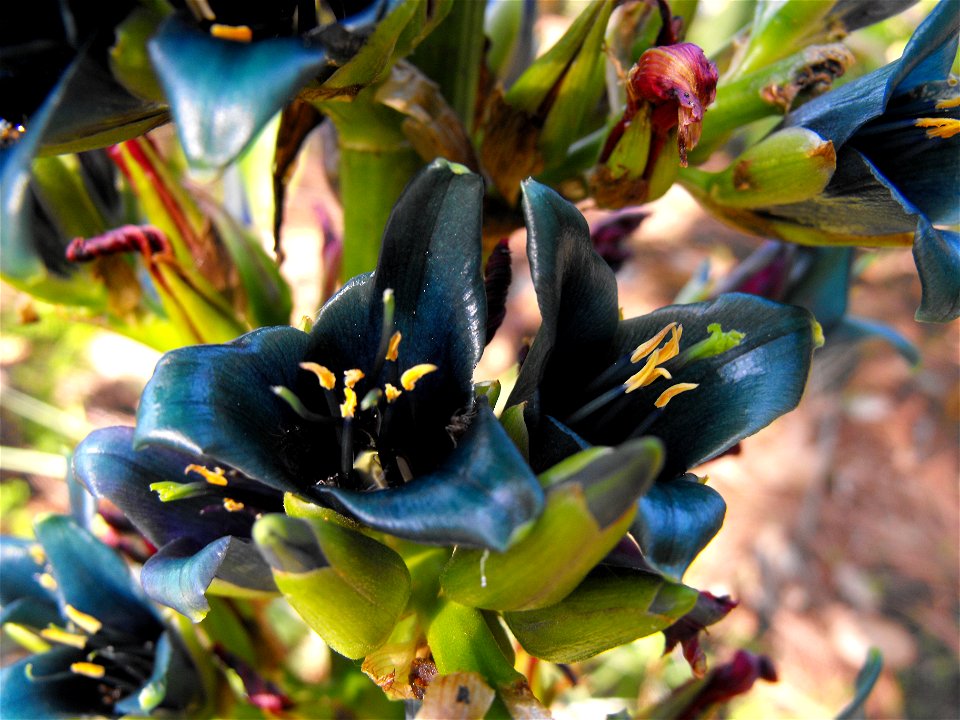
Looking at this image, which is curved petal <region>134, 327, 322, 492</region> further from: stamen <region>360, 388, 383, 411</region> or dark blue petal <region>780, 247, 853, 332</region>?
dark blue petal <region>780, 247, 853, 332</region>

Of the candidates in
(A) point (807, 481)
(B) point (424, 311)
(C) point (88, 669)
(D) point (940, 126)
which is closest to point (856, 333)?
(D) point (940, 126)

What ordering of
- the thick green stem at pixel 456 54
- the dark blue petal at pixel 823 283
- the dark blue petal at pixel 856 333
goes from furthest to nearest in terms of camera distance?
the dark blue petal at pixel 856 333 < the dark blue petal at pixel 823 283 < the thick green stem at pixel 456 54

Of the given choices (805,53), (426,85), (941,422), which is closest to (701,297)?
(805,53)

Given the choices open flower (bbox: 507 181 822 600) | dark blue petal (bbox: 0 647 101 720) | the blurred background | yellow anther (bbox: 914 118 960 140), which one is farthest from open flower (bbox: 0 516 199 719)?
the blurred background

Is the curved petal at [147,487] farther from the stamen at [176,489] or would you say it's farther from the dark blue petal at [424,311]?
the dark blue petal at [424,311]

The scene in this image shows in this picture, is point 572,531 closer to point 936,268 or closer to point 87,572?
point 936,268

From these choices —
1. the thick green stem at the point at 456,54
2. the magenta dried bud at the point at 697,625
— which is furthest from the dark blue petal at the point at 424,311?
the magenta dried bud at the point at 697,625
